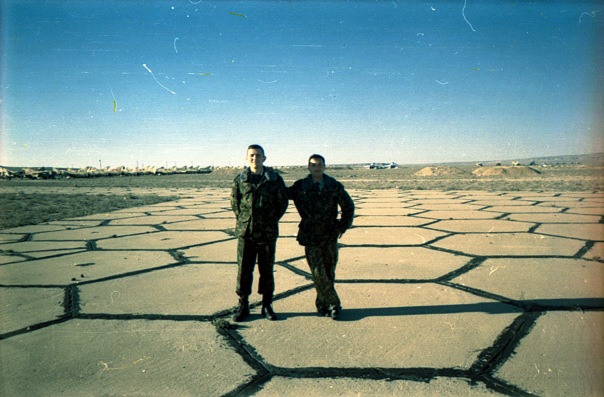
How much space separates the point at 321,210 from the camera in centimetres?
149

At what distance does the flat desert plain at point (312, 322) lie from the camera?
105 centimetres

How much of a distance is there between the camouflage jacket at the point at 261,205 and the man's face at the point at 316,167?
13 centimetres

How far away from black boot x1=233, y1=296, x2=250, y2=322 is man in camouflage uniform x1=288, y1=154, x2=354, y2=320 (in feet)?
0.88

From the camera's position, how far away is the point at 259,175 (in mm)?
1529

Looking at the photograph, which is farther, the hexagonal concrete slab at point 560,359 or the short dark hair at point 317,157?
the short dark hair at point 317,157

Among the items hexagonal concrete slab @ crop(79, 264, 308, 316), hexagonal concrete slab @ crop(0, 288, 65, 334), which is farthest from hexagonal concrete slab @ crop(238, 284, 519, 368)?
hexagonal concrete slab @ crop(0, 288, 65, 334)

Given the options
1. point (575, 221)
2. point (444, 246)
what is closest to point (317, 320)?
point (444, 246)

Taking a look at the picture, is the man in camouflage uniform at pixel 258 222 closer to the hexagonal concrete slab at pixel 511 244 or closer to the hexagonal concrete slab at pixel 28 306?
the hexagonal concrete slab at pixel 28 306

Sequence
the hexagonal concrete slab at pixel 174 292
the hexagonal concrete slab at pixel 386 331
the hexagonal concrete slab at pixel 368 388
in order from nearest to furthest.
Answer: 1. the hexagonal concrete slab at pixel 368 388
2. the hexagonal concrete slab at pixel 386 331
3. the hexagonal concrete slab at pixel 174 292

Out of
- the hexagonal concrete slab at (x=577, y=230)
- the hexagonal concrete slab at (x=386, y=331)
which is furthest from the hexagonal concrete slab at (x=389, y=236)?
the hexagonal concrete slab at (x=386, y=331)

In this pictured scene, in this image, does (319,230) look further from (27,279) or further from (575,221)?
(575,221)

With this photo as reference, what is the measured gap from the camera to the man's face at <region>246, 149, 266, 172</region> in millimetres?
1508

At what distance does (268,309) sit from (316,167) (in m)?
0.56

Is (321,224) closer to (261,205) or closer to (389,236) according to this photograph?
(261,205)
